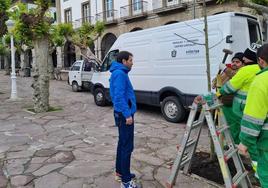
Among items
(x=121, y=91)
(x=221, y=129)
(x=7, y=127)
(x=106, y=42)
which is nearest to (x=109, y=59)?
(x=7, y=127)

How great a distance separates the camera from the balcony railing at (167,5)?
70.5 feet

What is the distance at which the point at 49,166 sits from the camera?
523 cm

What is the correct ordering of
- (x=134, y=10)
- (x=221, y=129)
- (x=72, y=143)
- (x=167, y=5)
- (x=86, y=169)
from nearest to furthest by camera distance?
1. (x=221, y=129)
2. (x=86, y=169)
3. (x=72, y=143)
4. (x=167, y=5)
5. (x=134, y=10)

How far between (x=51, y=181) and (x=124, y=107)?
A: 168 cm

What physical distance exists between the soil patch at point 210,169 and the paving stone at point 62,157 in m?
2.22

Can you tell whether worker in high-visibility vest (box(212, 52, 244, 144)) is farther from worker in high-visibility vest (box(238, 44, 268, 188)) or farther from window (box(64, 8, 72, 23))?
window (box(64, 8, 72, 23))

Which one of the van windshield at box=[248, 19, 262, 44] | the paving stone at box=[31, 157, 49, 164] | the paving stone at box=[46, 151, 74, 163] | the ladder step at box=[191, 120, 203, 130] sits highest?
the van windshield at box=[248, 19, 262, 44]

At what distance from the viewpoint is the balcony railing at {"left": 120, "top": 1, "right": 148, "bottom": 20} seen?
24.7 m

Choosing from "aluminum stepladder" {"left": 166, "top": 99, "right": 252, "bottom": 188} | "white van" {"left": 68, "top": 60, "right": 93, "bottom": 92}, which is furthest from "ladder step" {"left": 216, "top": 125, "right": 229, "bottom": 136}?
"white van" {"left": 68, "top": 60, "right": 93, "bottom": 92}

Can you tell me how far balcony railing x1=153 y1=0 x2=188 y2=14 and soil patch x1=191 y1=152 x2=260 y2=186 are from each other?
58.3 feet

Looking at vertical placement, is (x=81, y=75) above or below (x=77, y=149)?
above

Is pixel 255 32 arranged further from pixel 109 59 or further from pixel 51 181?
pixel 51 181

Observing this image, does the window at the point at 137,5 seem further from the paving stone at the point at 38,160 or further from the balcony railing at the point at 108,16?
the paving stone at the point at 38,160

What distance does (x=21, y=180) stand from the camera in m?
4.66
